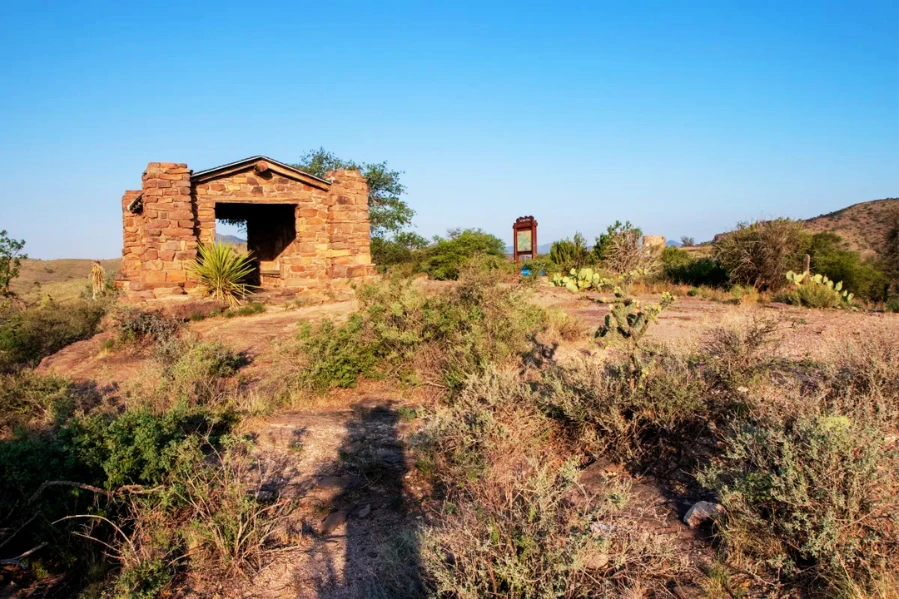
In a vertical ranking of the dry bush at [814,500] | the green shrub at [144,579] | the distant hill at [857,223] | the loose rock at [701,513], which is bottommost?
the green shrub at [144,579]

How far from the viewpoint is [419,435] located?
5418 mm

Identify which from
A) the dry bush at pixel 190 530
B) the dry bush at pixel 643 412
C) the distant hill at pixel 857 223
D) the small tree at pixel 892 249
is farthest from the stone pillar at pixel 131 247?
the distant hill at pixel 857 223

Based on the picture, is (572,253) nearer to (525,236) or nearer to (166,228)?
(525,236)

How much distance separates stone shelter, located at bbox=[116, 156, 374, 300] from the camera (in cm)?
1276

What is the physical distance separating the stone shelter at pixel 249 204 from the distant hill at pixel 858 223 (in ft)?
83.5

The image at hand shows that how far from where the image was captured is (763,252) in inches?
626

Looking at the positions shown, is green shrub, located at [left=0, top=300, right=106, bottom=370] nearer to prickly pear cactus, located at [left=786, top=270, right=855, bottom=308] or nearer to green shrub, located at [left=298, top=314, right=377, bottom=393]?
green shrub, located at [left=298, top=314, right=377, bottom=393]

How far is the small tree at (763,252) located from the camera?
1583 centimetres

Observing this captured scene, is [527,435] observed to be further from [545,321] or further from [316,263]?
[316,263]

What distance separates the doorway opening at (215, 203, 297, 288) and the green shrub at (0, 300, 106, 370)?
5.04 metres

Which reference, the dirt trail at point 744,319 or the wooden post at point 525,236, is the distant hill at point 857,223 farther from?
the dirt trail at point 744,319

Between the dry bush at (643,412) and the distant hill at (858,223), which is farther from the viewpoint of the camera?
the distant hill at (858,223)

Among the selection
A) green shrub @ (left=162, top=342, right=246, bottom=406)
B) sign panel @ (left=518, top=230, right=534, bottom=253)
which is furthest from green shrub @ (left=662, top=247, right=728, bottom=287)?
green shrub @ (left=162, top=342, right=246, bottom=406)

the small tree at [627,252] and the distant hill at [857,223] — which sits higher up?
the distant hill at [857,223]
